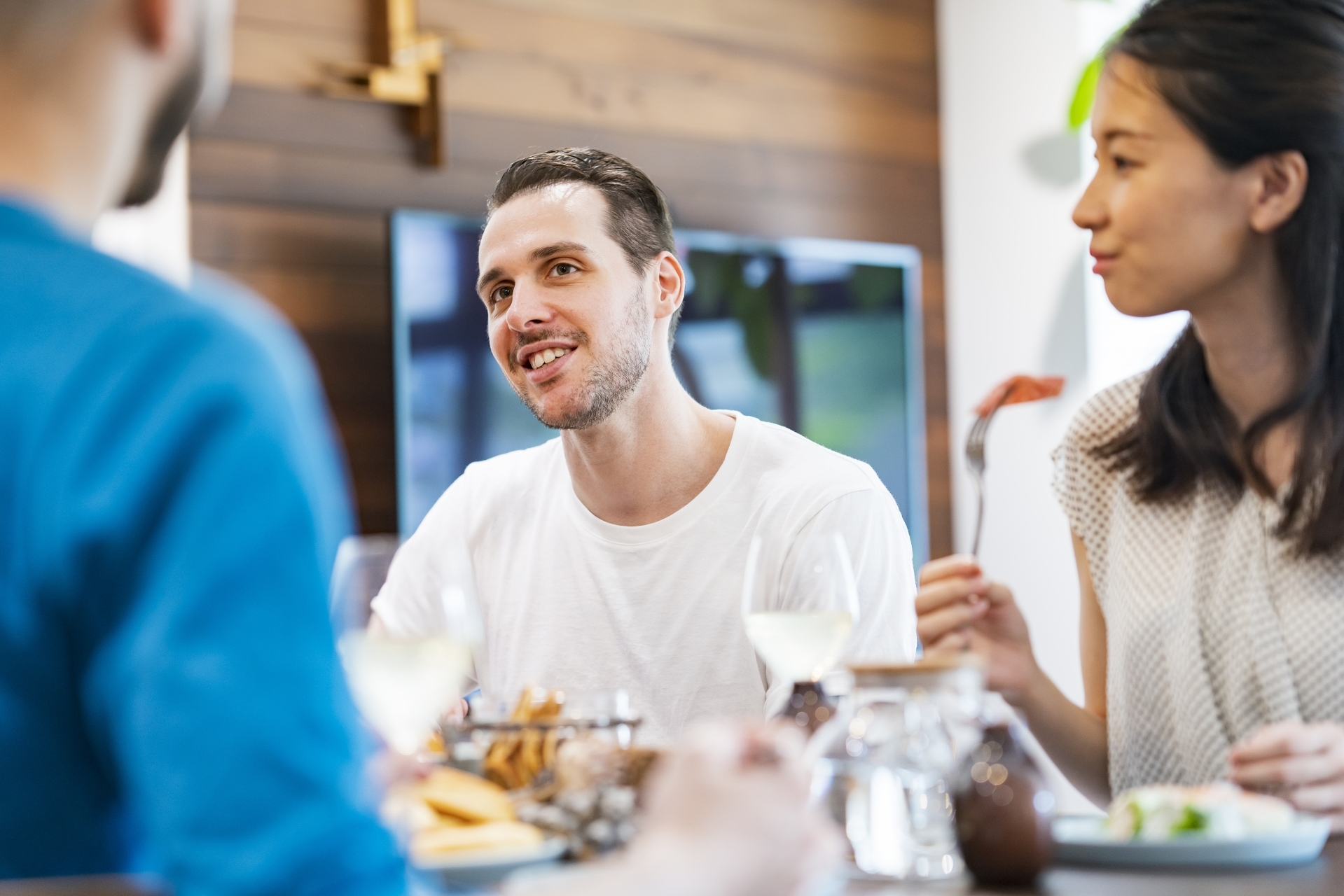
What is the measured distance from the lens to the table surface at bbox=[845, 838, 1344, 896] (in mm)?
905

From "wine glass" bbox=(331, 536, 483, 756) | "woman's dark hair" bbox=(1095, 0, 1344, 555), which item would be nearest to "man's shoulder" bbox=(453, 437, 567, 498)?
"woman's dark hair" bbox=(1095, 0, 1344, 555)

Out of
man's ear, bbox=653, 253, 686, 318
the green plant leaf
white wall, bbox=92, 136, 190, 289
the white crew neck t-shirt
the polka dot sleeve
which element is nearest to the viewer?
the polka dot sleeve

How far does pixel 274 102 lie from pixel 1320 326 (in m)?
2.80

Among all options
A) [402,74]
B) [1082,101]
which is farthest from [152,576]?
[1082,101]

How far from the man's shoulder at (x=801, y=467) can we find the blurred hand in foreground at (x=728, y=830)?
1324 mm

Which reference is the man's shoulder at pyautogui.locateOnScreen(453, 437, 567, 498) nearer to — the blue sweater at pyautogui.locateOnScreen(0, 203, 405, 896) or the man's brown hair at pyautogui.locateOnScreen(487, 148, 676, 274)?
the man's brown hair at pyautogui.locateOnScreen(487, 148, 676, 274)

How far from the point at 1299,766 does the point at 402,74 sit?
3.15 meters

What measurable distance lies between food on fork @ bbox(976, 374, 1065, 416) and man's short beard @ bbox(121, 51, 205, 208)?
0.80 m

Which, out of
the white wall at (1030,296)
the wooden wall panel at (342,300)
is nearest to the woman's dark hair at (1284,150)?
the wooden wall panel at (342,300)

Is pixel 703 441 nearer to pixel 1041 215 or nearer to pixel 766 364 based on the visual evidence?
pixel 766 364

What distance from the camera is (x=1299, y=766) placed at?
118 centimetres

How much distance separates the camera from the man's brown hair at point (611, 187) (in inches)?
86.4

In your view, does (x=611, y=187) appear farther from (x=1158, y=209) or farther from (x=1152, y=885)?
(x=1152, y=885)

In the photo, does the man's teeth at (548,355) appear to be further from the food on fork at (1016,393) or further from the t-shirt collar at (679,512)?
the food on fork at (1016,393)
